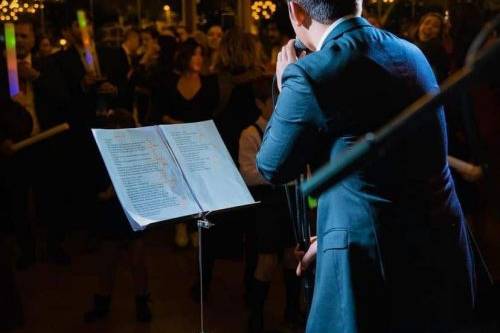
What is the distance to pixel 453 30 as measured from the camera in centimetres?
552

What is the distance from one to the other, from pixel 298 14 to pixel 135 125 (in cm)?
272

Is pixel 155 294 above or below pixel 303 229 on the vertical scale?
below

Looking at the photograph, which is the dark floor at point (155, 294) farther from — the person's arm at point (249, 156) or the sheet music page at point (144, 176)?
the sheet music page at point (144, 176)

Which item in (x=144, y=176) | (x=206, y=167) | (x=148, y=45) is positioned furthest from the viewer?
(x=148, y=45)

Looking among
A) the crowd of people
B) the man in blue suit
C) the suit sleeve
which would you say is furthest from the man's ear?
the crowd of people

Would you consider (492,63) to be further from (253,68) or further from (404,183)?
(253,68)

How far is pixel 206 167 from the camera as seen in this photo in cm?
319

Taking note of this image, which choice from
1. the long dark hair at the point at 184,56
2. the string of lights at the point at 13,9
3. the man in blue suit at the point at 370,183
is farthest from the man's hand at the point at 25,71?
the man in blue suit at the point at 370,183

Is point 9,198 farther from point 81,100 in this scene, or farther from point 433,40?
point 433,40

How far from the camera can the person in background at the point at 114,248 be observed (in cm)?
486

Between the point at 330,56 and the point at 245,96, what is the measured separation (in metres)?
2.94

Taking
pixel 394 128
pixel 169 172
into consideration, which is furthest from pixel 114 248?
pixel 394 128

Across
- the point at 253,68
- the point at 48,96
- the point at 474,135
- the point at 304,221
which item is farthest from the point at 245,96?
the point at 474,135

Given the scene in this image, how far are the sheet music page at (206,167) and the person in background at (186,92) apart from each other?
2.82 meters
